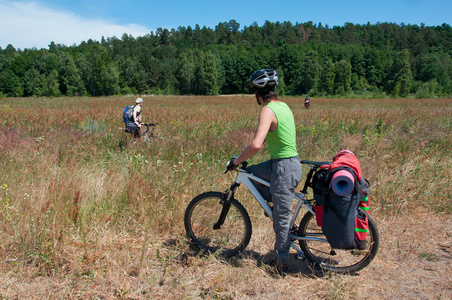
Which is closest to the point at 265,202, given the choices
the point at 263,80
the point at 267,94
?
the point at 267,94

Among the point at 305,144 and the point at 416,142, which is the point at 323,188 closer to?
the point at 305,144

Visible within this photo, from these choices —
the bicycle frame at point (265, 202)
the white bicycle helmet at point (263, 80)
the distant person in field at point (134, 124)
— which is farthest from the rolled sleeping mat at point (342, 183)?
the distant person in field at point (134, 124)

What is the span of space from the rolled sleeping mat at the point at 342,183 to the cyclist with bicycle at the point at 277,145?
36cm

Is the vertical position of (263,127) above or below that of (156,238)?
above

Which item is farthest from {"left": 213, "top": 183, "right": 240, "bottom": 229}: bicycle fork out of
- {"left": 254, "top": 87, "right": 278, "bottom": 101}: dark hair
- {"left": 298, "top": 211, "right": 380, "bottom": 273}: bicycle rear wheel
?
{"left": 254, "top": 87, "right": 278, "bottom": 101}: dark hair

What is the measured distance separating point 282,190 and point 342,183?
547 mm

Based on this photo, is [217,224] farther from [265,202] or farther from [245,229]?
[265,202]

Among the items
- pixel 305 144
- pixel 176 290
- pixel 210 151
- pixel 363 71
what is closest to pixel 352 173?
pixel 176 290

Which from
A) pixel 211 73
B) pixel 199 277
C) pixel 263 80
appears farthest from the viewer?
pixel 211 73

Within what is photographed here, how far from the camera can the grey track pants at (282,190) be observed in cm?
292

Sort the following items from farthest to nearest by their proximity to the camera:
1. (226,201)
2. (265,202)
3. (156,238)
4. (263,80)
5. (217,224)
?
1. (156,238)
2. (217,224)
3. (226,201)
4. (265,202)
5. (263,80)

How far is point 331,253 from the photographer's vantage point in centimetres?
334

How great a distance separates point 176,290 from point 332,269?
5.21ft

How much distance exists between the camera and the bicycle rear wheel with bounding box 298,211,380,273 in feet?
9.93
